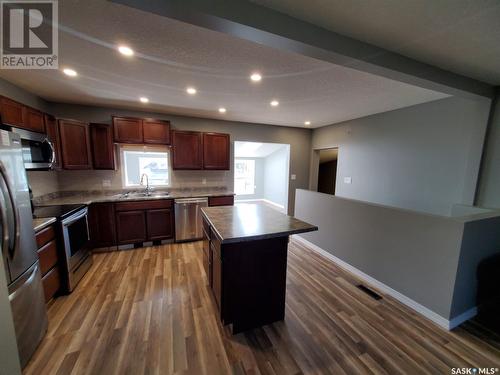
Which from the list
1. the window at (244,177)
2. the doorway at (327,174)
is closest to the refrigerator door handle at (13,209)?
the window at (244,177)

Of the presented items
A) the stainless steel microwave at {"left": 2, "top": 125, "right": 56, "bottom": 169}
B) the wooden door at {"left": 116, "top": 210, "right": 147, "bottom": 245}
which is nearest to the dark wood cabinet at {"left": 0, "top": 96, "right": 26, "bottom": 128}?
the stainless steel microwave at {"left": 2, "top": 125, "right": 56, "bottom": 169}

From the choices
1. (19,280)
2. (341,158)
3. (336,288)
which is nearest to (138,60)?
(19,280)

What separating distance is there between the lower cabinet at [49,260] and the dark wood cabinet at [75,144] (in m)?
1.50

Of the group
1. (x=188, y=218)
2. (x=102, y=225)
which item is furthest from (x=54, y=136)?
(x=188, y=218)

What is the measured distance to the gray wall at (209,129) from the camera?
3387 mm

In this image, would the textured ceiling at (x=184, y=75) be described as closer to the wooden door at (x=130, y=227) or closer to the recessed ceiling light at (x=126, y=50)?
the recessed ceiling light at (x=126, y=50)

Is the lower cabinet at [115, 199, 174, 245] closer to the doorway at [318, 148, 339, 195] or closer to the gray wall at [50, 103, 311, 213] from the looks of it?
the gray wall at [50, 103, 311, 213]

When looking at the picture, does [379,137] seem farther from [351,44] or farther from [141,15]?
[141,15]

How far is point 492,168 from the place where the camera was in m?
A: 2.38

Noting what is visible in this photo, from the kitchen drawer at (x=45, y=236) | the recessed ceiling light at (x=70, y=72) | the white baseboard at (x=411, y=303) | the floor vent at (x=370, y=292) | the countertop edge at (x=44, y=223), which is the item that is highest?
the recessed ceiling light at (x=70, y=72)

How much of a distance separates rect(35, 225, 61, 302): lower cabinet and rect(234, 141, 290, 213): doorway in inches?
206

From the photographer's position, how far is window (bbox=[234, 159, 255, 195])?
24.7 ft

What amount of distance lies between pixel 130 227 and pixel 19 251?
196 cm

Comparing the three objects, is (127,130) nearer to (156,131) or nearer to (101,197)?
(156,131)
